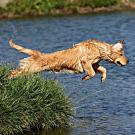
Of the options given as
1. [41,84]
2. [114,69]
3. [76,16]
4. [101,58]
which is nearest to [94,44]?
[101,58]

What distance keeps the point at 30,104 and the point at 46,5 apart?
30782mm

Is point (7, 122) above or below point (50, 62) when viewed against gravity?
below

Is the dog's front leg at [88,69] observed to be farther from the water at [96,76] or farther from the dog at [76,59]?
the water at [96,76]

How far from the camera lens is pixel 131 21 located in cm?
3769

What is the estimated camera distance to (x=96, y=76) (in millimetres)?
19922

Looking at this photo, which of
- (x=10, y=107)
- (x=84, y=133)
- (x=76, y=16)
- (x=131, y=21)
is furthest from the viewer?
(x=76, y=16)

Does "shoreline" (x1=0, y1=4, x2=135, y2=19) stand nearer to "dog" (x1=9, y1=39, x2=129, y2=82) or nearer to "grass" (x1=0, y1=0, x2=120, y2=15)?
"grass" (x1=0, y1=0, x2=120, y2=15)

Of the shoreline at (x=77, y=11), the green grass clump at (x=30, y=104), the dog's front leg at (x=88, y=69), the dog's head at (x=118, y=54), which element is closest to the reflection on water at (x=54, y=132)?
the green grass clump at (x=30, y=104)

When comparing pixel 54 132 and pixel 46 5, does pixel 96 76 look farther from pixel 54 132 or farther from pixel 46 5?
pixel 46 5

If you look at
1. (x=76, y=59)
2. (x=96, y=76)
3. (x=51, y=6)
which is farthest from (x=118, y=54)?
(x=51, y=6)

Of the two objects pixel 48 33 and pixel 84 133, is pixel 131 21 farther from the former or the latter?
pixel 84 133

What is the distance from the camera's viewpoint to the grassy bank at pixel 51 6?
42.5 m

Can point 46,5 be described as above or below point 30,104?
below

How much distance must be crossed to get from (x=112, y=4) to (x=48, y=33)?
1045 centimetres
